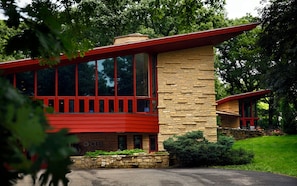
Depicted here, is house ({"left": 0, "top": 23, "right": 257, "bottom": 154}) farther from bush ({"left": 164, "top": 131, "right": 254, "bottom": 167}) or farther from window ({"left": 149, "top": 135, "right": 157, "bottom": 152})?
bush ({"left": 164, "top": 131, "right": 254, "bottom": 167})

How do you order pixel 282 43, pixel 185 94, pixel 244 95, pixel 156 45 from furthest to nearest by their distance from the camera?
1. pixel 244 95
2. pixel 185 94
3. pixel 156 45
4. pixel 282 43

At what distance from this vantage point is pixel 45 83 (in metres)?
17.6

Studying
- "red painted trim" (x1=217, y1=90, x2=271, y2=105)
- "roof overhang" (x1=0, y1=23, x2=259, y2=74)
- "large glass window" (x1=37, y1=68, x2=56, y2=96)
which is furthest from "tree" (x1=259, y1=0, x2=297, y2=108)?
"red painted trim" (x1=217, y1=90, x2=271, y2=105)

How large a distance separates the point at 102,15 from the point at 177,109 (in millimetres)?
14009

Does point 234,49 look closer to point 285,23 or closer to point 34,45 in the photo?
point 285,23

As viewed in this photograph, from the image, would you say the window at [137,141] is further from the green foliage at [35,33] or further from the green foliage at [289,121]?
the green foliage at [35,33]

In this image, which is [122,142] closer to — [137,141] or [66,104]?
[137,141]

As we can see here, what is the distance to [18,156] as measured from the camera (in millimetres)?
A: 1048

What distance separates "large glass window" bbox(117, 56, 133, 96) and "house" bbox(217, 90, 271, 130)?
493 inches

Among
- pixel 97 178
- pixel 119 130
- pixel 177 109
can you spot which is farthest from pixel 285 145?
pixel 97 178

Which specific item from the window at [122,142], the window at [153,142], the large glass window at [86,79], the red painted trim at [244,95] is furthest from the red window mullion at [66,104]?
the red painted trim at [244,95]

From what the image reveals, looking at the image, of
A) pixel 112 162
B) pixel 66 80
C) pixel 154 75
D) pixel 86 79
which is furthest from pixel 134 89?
pixel 112 162

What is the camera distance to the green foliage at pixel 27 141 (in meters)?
0.95

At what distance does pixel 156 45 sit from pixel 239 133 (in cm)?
1170
